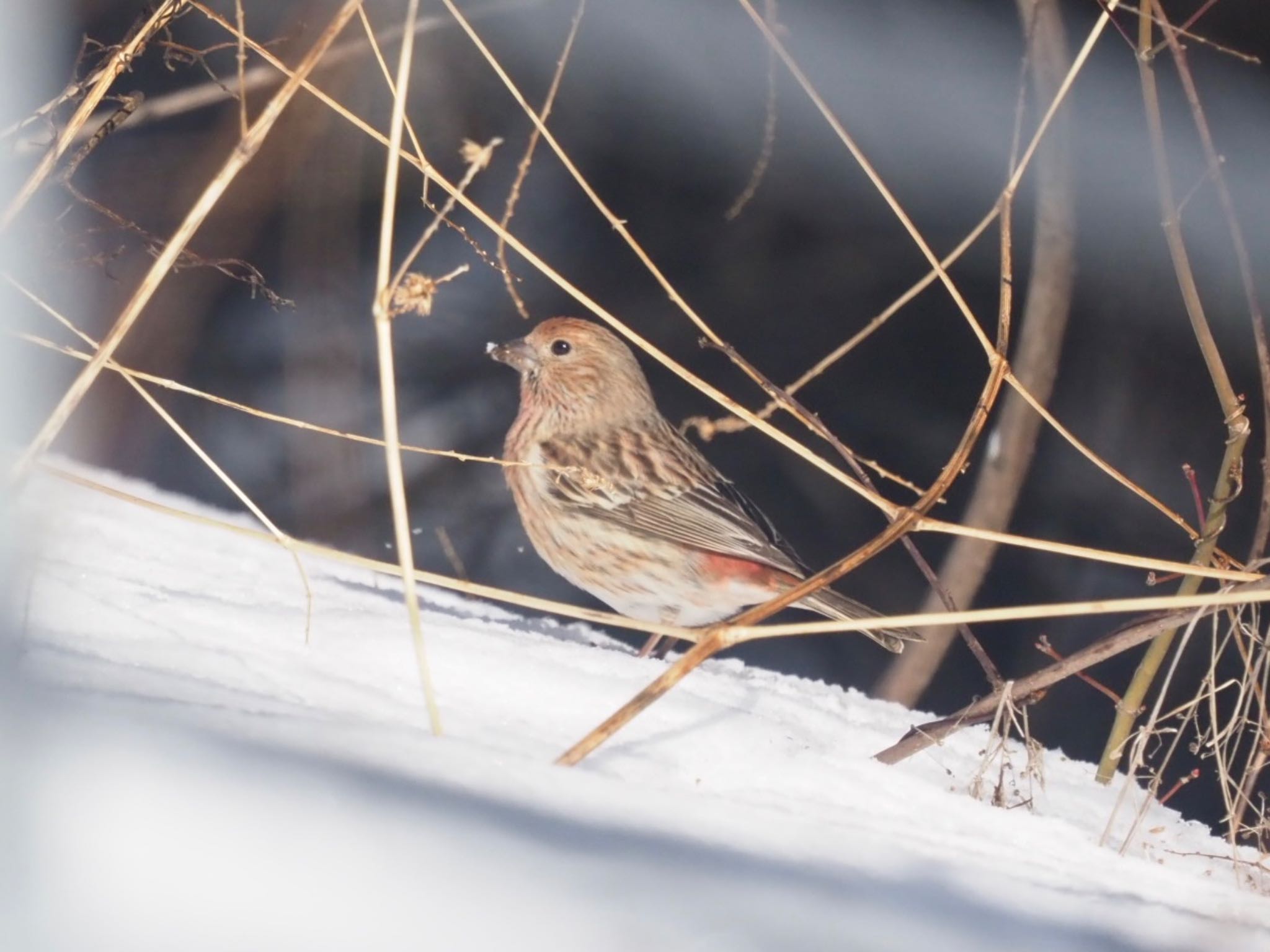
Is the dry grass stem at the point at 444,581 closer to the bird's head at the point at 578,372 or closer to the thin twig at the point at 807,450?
the thin twig at the point at 807,450

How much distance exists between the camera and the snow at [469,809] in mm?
976

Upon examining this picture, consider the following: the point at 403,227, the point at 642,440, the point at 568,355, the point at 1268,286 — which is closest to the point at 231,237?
the point at 403,227

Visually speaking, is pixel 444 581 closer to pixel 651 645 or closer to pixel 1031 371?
pixel 651 645

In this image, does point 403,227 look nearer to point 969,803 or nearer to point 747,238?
point 747,238

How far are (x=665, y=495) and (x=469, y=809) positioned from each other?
2256mm

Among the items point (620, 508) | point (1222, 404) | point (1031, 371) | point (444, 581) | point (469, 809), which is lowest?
point (469, 809)

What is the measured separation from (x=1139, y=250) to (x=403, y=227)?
2170mm

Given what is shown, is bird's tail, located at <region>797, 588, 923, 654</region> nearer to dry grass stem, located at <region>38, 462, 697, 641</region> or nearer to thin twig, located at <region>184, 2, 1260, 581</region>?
thin twig, located at <region>184, 2, 1260, 581</region>

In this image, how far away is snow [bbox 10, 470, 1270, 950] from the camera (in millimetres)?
976

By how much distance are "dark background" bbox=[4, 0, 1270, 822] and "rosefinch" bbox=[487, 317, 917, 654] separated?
1.04 ft

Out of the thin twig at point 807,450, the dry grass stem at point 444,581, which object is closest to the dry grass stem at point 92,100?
the thin twig at point 807,450

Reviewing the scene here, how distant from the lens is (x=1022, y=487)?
3740 millimetres

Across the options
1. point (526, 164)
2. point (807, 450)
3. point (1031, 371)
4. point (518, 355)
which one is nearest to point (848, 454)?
point (807, 450)

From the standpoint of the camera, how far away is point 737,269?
366 cm
